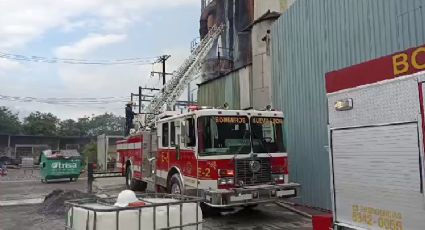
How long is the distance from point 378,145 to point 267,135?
6046 millimetres

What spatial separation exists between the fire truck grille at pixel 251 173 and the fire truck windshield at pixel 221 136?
1.02 ft

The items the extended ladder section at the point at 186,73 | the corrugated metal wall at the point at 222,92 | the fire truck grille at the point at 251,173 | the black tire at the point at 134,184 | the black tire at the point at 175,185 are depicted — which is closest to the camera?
the fire truck grille at the point at 251,173

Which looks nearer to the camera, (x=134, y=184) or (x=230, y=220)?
(x=230, y=220)

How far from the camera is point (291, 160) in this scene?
1282cm

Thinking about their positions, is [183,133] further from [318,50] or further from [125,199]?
[125,199]

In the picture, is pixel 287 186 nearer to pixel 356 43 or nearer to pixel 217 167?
pixel 217 167

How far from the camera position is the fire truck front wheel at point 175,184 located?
442 inches

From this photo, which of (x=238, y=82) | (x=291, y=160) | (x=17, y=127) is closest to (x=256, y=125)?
(x=291, y=160)

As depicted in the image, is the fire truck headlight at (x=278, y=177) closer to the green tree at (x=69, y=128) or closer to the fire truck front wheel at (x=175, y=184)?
the fire truck front wheel at (x=175, y=184)

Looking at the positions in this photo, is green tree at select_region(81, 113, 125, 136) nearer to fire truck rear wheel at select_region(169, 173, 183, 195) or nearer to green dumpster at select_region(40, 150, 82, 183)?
green dumpster at select_region(40, 150, 82, 183)

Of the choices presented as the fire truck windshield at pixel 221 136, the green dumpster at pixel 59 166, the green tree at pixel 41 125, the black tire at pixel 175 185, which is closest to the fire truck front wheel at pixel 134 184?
the black tire at pixel 175 185

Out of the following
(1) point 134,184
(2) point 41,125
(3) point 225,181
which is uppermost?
(2) point 41,125

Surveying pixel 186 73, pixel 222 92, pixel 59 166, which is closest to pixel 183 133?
pixel 222 92

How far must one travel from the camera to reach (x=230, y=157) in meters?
10.1
